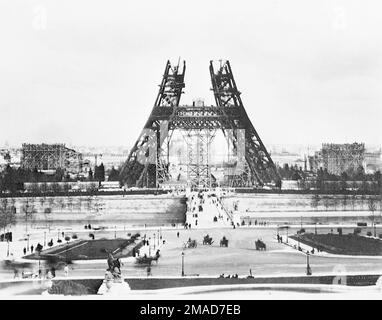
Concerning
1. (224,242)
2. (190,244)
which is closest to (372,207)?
(224,242)

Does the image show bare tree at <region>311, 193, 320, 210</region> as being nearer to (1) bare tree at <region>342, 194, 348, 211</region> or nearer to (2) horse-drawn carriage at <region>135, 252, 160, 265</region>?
(1) bare tree at <region>342, 194, 348, 211</region>

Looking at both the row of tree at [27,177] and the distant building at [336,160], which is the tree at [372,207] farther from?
the row of tree at [27,177]

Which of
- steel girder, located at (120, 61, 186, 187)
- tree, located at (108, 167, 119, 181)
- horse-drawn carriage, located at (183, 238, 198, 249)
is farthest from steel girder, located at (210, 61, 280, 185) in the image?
horse-drawn carriage, located at (183, 238, 198, 249)

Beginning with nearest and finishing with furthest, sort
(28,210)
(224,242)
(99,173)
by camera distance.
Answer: (224,242), (28,210), (99,173)

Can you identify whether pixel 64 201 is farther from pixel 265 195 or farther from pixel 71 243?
pixel 265 195

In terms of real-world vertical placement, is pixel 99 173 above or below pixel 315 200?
above

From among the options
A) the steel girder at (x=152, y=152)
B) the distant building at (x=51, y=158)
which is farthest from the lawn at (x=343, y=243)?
the steel girder at (x=152, y=152)

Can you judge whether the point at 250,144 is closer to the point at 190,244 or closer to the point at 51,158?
the point at 51,158
